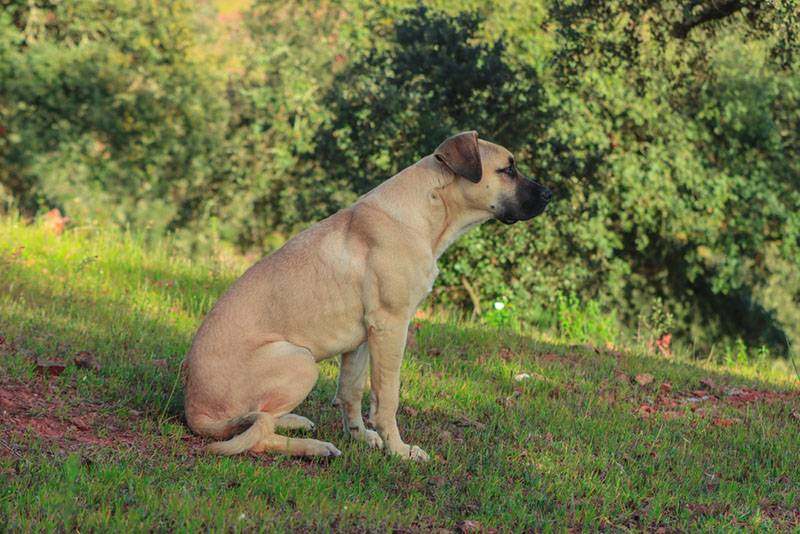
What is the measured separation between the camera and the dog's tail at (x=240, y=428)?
5.92 metres

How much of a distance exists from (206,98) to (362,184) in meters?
8.72

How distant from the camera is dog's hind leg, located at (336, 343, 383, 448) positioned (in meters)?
6.71

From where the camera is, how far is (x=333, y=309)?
636cm

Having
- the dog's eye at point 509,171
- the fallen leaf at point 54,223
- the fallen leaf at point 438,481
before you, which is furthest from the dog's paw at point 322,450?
the fallen leaf at point 54,223

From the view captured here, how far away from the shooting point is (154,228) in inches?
922

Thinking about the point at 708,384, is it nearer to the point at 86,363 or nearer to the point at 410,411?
the point at 410,411

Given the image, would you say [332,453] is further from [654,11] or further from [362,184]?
[362,184]

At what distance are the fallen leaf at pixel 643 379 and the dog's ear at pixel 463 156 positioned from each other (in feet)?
11.2

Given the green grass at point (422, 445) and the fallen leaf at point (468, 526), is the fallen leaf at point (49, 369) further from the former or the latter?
the fallen leaf at point (468, 526)

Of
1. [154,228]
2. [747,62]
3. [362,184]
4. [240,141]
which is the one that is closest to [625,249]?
[747,62]

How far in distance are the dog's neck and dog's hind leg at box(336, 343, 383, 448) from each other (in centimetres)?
90

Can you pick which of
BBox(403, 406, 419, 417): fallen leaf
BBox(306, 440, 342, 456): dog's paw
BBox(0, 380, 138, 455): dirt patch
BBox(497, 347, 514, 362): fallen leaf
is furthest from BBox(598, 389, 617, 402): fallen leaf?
BBox(0, 380, 138, 455): dirt patch

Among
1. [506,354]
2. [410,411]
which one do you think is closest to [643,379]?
[506,354]

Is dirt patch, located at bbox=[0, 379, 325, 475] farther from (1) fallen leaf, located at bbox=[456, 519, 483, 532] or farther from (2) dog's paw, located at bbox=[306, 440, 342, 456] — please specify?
(1) fallen leaf, located at bbox=[456, 519, 483, 532]
